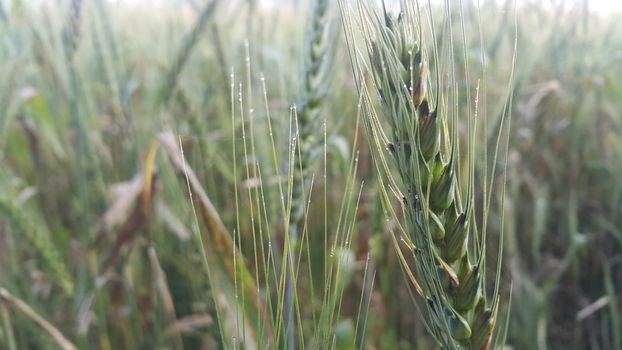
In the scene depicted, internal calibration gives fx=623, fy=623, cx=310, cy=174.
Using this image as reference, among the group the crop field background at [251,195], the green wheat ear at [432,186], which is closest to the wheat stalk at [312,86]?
the crop field background at [251,195]

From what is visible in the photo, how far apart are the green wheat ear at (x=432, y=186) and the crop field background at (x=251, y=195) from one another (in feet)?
0.28

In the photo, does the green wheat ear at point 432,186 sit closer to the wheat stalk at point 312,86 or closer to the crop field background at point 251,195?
the crop field background at point 251,195

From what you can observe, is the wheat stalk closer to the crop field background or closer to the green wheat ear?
the crop field background

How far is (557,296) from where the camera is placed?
1066 mm

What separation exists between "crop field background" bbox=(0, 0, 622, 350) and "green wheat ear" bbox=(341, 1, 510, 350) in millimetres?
85

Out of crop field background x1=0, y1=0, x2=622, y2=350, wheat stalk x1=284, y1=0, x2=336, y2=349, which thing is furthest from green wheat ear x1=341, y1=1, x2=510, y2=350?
wheat stalk x1=284, y1=0, x2=336, y2=349

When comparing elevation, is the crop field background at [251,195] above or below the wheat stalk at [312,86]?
below

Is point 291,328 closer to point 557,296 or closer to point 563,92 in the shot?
point 557,296

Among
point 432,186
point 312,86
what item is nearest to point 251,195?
point 312,86

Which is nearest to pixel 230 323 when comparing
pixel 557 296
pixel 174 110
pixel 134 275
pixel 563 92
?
pixel 134 275

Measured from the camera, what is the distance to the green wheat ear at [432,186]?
1.18ft

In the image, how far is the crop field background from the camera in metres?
0.68

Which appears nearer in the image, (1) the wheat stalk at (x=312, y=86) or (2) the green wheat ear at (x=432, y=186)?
(2) the green wheat ear at (x=432, y=186)

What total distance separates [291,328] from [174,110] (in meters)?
0.62
